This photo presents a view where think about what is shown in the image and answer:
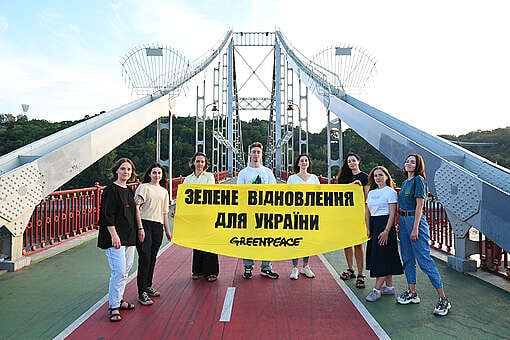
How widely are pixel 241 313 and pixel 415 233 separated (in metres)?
1.76

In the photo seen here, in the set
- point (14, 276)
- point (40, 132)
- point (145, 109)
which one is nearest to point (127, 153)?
point (40, 132)

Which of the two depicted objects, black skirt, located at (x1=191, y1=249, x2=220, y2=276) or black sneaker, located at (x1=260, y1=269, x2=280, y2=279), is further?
black sneaker, located at (x1=260, y1=269, x2=280, y2=279)

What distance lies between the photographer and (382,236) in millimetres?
3812

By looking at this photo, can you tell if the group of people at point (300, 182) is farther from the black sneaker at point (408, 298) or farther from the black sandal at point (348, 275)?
the black sandal at point (348, 275)

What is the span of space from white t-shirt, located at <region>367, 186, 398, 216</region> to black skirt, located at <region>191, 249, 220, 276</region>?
194 cm

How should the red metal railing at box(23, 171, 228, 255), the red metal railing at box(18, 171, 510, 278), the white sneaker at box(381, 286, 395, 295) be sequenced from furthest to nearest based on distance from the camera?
the red metal railing at box(23, 171, 228, 255) < the red metal railing at box(18, 171, 510, 278) < the white sneaker at box(381, 286, 395, 295)

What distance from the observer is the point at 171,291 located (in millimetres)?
4188

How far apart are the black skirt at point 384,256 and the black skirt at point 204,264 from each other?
180cm

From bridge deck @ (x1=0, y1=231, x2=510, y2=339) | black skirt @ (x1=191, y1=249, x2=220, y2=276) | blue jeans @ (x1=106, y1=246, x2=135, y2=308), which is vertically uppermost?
blue jeans @ (x1=106, y1=246, x2=135, y2=308)

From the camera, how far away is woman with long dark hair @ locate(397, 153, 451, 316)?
3.55m

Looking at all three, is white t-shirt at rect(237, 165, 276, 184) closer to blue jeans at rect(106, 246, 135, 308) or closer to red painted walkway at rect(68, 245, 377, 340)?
red painted walkway at rect(68, 245, 377, 340)

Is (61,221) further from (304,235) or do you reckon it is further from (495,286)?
(495,286)

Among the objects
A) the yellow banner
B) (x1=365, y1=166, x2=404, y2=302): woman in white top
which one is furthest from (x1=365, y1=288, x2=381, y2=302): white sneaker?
the yellow banner

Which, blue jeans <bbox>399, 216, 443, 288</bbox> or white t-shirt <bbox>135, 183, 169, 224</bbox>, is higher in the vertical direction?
white t-shirt <bbox>135, 183, 169, 224</bbox>
